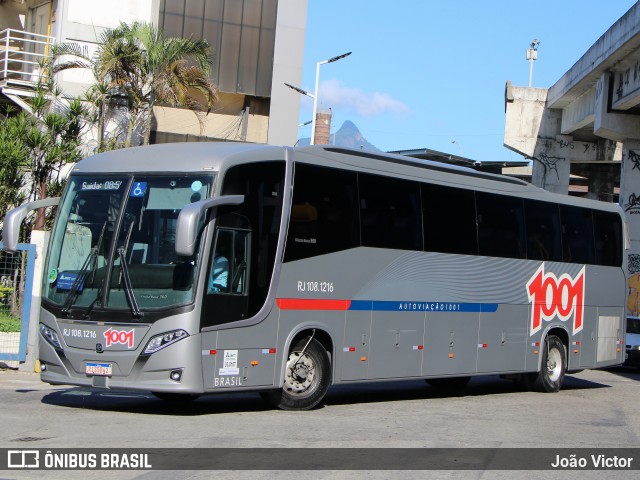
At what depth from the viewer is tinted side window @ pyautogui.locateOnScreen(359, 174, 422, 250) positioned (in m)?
14.9

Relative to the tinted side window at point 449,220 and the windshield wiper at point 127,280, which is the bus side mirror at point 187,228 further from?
the tinted side window at point 449,220

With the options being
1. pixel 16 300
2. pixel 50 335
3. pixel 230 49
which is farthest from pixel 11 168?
pixel 50 335

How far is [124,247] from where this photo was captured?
1248 cm

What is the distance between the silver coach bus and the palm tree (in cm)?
1390

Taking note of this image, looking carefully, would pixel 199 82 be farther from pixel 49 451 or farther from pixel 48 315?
pixel 49 451

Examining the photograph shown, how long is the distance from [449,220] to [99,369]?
6575mm

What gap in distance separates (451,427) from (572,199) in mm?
8631

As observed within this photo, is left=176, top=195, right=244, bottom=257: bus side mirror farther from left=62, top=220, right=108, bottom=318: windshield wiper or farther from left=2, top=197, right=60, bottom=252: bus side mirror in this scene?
left=2, top=197, right=60, bottom=252: bus side mirror

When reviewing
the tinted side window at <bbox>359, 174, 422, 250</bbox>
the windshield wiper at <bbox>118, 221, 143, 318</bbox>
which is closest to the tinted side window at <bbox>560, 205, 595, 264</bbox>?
the tinted side window at <bbox>359, 174, 422, 250</bbox>

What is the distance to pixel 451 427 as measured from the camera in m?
12.9

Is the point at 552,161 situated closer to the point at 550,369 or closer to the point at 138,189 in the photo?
the point at 550,369

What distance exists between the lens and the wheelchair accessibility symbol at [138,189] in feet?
42.0

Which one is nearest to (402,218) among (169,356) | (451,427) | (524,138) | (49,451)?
(451,427)

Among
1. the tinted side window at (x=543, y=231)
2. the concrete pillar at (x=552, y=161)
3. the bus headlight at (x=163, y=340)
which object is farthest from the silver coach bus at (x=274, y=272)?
the concrete pillar at (x=552, y=161)
